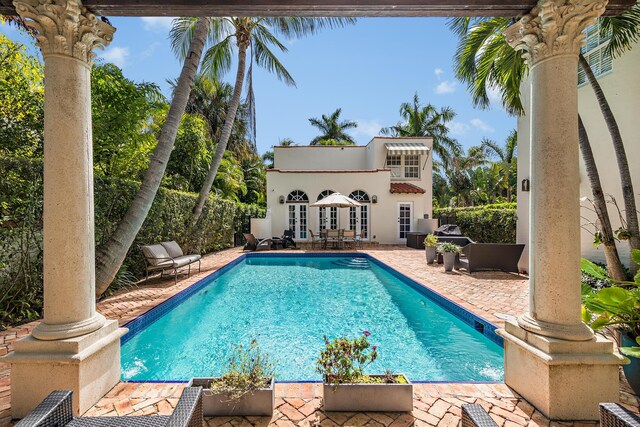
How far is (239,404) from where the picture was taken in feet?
8.77

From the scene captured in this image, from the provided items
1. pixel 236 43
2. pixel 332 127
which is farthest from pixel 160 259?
pixel 332 127

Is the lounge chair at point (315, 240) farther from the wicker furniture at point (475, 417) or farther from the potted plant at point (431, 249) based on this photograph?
the wicker furniture at point (475, 417)

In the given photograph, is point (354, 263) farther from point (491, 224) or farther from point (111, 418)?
point (111, 418)

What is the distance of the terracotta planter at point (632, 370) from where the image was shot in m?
2.84

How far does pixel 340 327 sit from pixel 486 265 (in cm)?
560

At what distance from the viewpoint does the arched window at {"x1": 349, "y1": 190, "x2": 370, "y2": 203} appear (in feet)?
59.2

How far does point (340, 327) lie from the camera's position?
563cm

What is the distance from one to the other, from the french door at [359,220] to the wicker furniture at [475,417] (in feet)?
51.9

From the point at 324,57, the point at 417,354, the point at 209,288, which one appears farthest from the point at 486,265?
the point at 324,57

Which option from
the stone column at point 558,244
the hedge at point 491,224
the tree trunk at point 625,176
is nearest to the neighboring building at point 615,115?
the tree trunk at point 625,176

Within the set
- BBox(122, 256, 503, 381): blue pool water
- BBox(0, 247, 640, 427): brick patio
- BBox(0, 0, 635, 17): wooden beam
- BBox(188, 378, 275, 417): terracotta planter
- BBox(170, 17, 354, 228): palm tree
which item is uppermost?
BBox(170, 17, 354, 228): palm tree

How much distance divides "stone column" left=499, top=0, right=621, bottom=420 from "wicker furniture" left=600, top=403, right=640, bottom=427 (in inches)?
Answer: 25.1

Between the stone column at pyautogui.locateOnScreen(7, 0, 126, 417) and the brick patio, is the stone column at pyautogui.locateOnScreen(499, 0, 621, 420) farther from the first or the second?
the stone column at pyautogui.locateOnScreen(7, 0, 126, 417)

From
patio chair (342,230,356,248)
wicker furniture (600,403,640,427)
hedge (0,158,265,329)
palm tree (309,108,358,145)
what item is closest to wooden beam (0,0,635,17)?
hedge (0,158,265,329)
